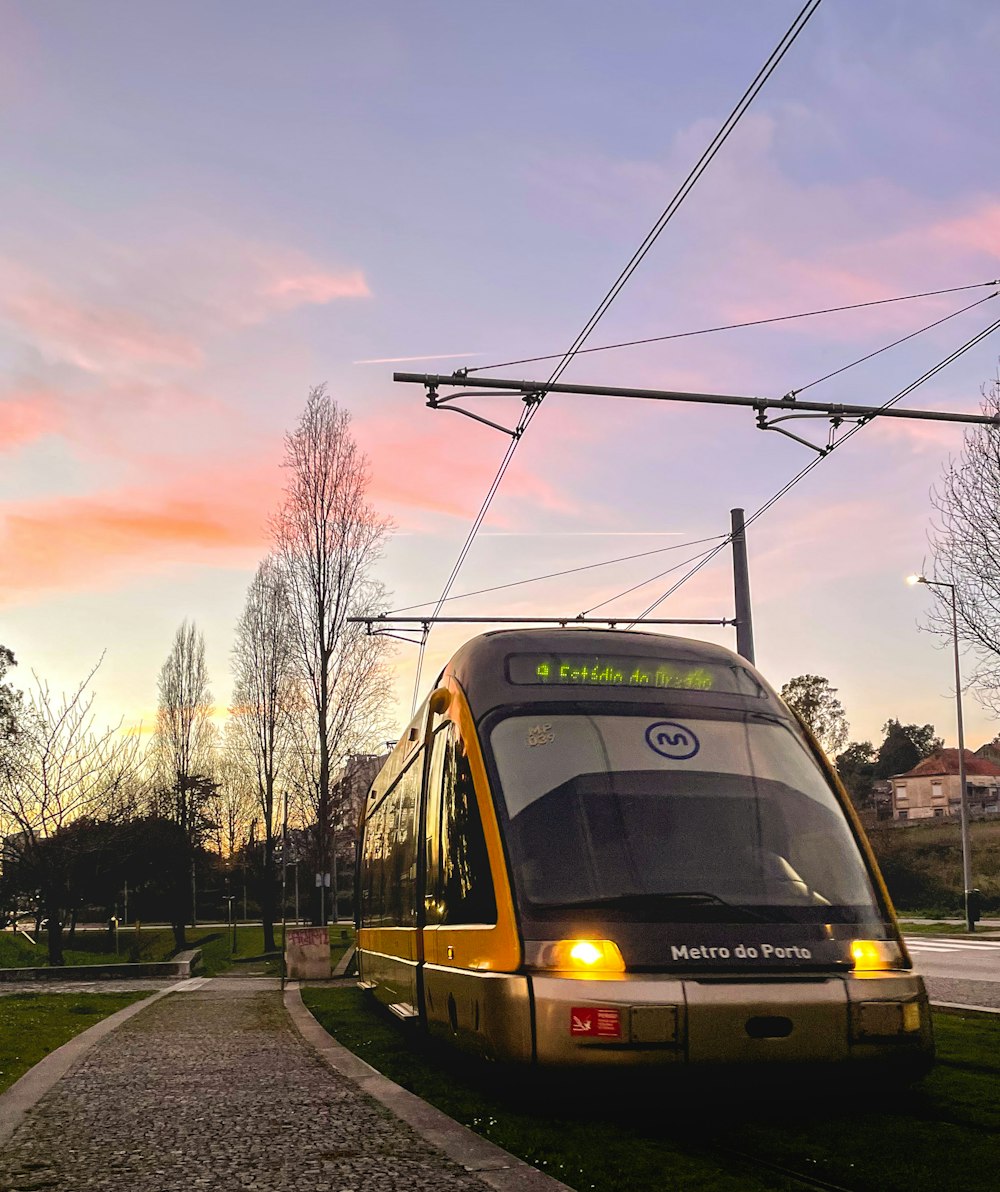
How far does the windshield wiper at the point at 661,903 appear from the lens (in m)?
6.90

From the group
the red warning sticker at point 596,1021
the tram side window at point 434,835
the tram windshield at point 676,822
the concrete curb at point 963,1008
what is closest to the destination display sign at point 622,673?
the tram windshield at point 676,822

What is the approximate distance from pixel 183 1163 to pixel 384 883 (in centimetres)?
779

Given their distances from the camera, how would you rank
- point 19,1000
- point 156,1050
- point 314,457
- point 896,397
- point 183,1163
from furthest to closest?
point 314,457, point 19,1000, point 896,397, point 156,1050, point 183,1163

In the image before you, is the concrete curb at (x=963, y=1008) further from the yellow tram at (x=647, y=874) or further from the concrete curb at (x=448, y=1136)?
the concrete curb at (x=448, y=1136)

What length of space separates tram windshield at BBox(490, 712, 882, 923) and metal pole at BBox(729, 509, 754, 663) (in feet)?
30.2

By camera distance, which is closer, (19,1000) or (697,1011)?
(697,1011)

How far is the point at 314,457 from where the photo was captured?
114 ft

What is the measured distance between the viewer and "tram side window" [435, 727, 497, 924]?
7.58 m

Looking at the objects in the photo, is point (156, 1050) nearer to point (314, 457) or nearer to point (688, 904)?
point (688, 904)

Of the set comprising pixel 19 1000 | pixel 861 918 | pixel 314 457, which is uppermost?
pixel 314 457

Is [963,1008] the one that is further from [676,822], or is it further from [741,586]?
[676,822]

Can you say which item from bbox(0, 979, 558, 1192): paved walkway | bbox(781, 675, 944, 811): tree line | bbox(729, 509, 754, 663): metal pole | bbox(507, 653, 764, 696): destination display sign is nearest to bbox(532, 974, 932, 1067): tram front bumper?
bbox(0, 979, 558, 1192): paved walkway

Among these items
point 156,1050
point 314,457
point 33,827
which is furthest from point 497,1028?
point 314,457

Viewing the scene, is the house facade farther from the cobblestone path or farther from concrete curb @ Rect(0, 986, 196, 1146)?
the cobblestone path
